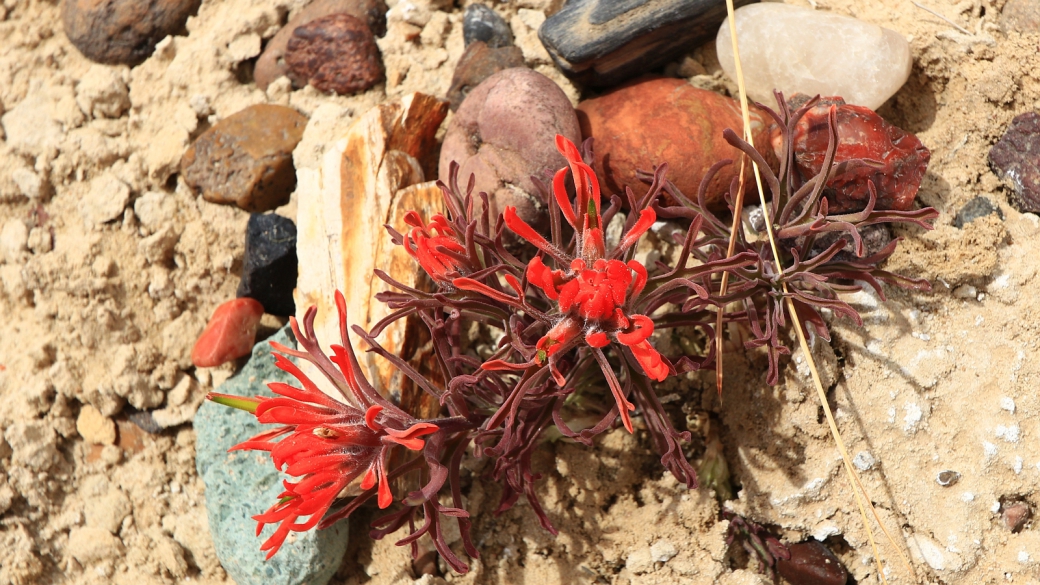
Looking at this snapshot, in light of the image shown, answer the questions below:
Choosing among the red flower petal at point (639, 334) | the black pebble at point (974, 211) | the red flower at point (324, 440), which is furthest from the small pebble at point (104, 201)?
the black pebble at point (974, 211)

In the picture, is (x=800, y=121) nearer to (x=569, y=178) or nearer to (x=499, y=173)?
(x=569, y=178)

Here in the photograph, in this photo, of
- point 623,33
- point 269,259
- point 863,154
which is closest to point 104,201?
point 269,259

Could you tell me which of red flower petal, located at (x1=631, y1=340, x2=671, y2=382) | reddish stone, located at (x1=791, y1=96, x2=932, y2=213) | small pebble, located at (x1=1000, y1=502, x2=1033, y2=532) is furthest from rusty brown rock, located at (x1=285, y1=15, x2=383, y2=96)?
small pebble, located at (x1=1000, y1=502, x2=1033, y2=532)

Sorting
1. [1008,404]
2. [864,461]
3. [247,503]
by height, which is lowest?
[247,503]

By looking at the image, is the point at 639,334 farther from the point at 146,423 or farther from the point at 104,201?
the point at 104,201

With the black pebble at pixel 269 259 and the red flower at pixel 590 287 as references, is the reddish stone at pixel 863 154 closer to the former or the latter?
the red flower at pixel 590 287
